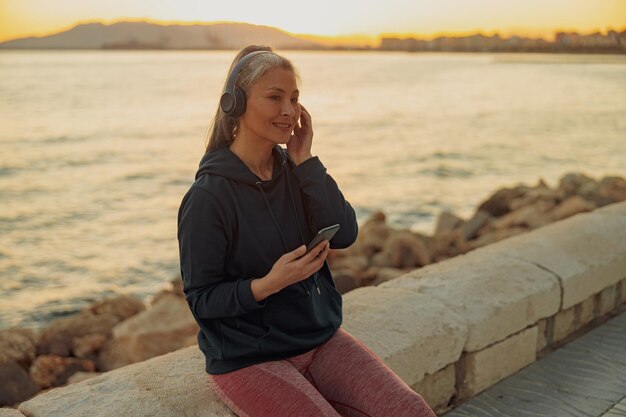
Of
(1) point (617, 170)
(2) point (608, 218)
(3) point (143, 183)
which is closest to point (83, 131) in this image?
(3) point (143, 183)

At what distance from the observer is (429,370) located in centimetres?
299

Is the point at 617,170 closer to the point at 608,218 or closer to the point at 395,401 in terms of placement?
the point at 608,218

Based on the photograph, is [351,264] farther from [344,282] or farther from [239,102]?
[239,102]

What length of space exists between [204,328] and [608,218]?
138 inches

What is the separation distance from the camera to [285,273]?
197cm

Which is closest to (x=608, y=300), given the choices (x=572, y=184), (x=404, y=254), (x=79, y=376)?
(x=404, y=254)

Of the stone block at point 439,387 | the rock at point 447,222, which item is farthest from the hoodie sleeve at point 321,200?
the rock at point 447,222

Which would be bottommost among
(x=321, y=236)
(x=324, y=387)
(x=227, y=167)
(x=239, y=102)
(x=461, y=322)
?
(x=461, y=322)

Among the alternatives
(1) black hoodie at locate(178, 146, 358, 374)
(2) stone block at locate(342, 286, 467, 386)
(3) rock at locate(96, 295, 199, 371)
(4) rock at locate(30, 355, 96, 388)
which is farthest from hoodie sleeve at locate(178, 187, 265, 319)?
(4) rock at locate(30, 355, 96, 388)

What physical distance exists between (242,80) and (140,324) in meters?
4.57

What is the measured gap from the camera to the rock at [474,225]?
10141 millimetres

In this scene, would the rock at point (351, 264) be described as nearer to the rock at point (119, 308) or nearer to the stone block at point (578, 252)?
the rock at point (119, 308)

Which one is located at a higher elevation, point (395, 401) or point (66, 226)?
point (395, 401)

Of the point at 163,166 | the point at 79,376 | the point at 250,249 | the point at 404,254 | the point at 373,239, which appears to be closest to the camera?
the point at 250,249
